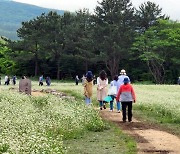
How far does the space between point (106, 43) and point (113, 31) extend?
2264 millimetres

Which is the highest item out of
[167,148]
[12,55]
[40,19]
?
[40,19]

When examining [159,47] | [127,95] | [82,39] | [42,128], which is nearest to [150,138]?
[42,128]

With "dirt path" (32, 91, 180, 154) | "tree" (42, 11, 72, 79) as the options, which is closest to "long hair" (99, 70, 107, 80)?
"dirt path" (32, 91, 180, 154)

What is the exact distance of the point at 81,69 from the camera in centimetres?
8756

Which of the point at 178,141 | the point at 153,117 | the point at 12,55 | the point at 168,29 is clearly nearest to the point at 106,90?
the point at 153,117

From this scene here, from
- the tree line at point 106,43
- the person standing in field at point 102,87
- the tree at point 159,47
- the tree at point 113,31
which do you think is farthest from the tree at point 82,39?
the person standing in field at point 102,87

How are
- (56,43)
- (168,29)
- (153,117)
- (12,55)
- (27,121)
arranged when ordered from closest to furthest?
1. (27,121)
2. (153,117)
3. (168,29)
4. (56,43)
5. (12,55)

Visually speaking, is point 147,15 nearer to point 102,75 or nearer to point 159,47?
point 159,47

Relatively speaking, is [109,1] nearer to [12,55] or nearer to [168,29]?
[168,29]

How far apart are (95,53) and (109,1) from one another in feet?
30.8

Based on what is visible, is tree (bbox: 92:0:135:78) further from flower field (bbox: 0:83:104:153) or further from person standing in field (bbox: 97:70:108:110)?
flower field (bbox: 0:83:104:153)

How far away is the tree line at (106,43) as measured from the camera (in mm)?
76375

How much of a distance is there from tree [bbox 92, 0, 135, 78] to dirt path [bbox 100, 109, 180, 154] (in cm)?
5639

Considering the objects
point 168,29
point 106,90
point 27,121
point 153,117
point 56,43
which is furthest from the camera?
point 56,43
